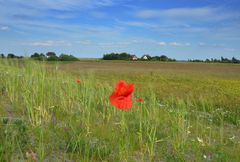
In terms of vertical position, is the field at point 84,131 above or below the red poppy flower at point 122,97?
below

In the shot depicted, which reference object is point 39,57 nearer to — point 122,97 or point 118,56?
point 122,97

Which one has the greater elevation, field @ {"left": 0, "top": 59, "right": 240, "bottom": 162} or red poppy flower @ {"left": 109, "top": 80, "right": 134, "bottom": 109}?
red poppy flower @ {"left": 109, "top": 80, "right": 134, "bottom": 109}

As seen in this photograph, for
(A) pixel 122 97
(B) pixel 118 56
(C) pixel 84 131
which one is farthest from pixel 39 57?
(B) pixel 118 56

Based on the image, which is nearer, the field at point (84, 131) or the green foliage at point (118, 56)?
the field at point (84, 131)

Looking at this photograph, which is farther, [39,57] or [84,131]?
[39,57]

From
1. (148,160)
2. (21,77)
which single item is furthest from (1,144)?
(21,77)

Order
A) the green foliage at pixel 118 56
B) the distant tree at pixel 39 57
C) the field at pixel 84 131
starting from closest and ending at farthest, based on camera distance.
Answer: the field at pixel 84 131
the distant tree at pixel 39 57
the green foliage at pixel 118 56

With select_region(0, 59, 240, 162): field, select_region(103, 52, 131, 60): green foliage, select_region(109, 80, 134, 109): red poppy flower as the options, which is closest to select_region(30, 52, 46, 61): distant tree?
select_region(0, 59, 240, 162): field

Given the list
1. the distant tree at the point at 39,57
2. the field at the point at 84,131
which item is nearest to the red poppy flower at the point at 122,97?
the field at the point at 84,131

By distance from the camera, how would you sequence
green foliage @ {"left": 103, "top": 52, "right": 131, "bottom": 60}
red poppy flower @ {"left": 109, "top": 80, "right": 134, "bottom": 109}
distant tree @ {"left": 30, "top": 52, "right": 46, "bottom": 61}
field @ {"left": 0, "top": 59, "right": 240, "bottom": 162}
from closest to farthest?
red poppy flower @ {"left": 109, "top": 80, "right": 134, "bottom": 109}
field @ {"left": 0, "top": 59, "right": 240, "bottom": 162}
distant tree @ {"left": 30, "top": 52, "right": 46, "bottom": 61}
green foliage @ {"left": 103, "top": 52, "right": 131, "bottom": 60}

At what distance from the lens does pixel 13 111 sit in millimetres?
5316

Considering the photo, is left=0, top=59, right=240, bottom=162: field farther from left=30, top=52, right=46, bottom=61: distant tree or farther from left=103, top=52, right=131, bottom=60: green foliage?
left=103, top=52, right=131, bottom=60: green foliage

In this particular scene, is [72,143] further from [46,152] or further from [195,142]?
[195,142]

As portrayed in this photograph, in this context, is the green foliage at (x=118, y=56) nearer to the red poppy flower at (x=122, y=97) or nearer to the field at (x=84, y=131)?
the field at (x=84, y=131)
